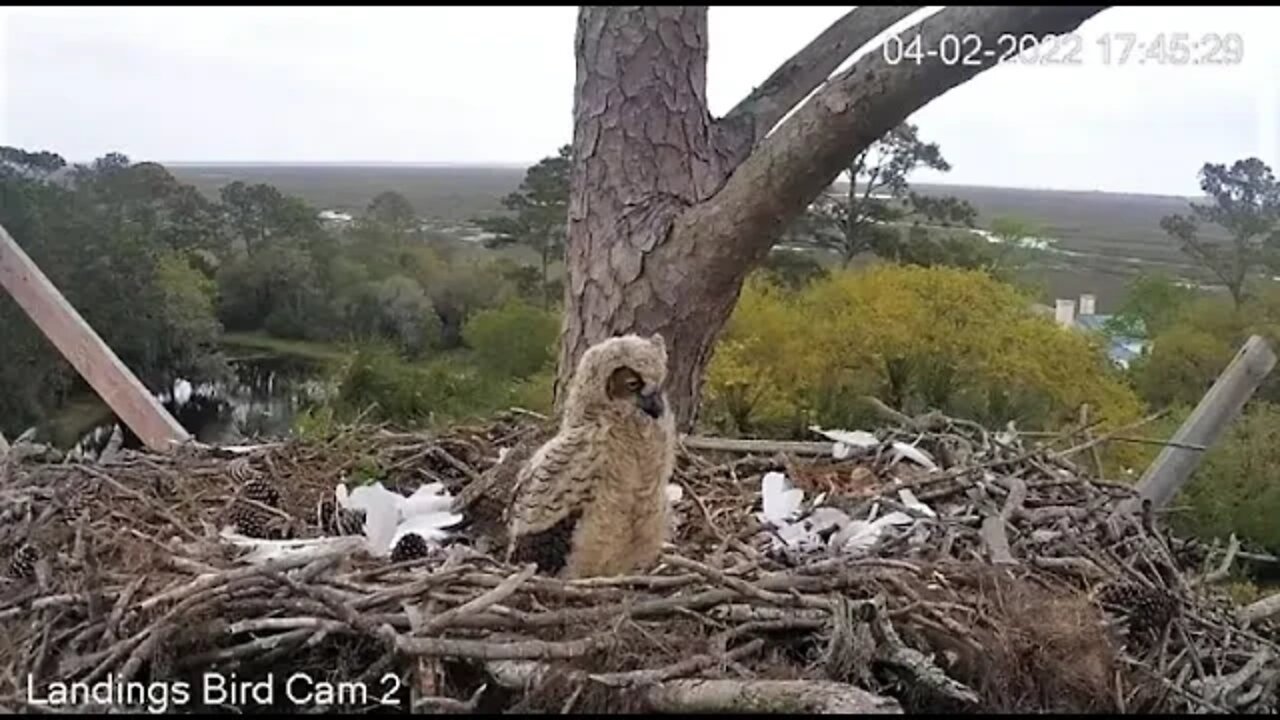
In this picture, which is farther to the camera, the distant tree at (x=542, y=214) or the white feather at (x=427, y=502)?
the distant tree at (x=542, y=214)

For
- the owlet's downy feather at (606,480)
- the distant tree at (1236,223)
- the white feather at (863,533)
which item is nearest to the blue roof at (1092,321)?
the distant tree at (1236,223)

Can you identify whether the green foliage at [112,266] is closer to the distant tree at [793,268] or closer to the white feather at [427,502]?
the white feather at [427,502]

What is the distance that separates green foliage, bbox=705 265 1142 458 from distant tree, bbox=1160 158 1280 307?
18 cm

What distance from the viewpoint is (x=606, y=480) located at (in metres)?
0.99

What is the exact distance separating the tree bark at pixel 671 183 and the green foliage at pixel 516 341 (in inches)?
2.5

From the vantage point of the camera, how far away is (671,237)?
1312mm

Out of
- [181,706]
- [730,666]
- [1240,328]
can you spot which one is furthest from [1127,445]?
[181,706]

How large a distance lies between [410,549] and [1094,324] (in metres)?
0.83

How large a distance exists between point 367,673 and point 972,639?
395mm

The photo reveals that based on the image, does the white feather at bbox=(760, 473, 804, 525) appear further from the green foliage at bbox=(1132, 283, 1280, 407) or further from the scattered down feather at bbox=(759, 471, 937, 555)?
the green foliage at bbox=(1132, 283, 1280, 407)

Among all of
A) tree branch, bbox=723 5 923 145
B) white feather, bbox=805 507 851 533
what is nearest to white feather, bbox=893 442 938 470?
white feather, bbox=805 507 851 533

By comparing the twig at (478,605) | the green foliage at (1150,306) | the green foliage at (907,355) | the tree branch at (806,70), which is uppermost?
the tree branch at (806,70)

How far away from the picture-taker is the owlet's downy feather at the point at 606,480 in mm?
979

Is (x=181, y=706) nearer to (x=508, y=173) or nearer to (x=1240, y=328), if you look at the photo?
(x=508, y=173)
